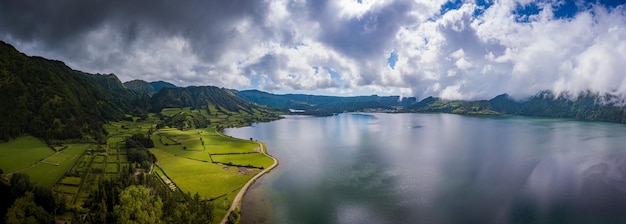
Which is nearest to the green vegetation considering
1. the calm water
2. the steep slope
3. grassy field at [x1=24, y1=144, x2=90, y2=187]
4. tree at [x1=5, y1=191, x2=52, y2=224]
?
grassy field at [x1=24, y1=144, x2=90, y2=187]

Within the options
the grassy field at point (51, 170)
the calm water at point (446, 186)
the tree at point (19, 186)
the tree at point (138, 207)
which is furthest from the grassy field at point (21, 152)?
the calm water at point (446, 186)

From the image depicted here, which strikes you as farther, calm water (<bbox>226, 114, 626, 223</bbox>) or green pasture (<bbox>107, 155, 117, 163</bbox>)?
green pasture (<bbox>107, 155, 117, 163</bbox>)

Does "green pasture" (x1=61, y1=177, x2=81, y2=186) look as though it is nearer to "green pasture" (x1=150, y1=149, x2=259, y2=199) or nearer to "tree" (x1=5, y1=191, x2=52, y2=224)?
"green pasture" (x1=150, y1=149, x2=259, y2=199)

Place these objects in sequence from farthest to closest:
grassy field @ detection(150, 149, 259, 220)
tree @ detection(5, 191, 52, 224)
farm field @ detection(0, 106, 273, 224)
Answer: grassy field @ detection(150, 149, 259, 220) → farm field @ detection(0, 106, 273, 224) → tree @ detection(5, 191, 52, 224)

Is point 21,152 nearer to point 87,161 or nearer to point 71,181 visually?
point 87,161

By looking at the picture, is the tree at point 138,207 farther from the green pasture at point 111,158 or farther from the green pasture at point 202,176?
the green pasture at point 111,158

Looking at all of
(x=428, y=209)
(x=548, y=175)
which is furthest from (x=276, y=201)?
(x=548, y=175)
